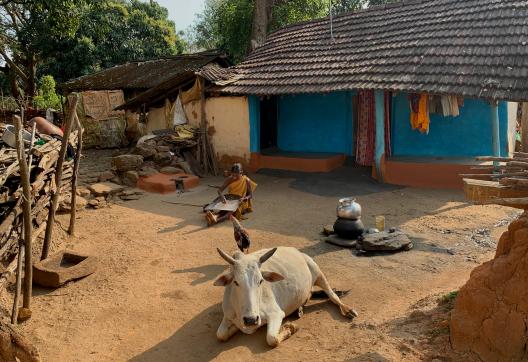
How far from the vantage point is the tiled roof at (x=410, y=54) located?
10422 mm

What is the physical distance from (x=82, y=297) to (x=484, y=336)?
4.94m

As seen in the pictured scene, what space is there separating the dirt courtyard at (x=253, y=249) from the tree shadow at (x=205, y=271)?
0.02 metres

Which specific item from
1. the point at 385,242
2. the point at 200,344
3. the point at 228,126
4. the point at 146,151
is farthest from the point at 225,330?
the point at 228,126

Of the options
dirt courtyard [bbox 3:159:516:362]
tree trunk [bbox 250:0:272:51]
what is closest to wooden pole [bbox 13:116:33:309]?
dirt courtyard [bbox 3:159:516:362]

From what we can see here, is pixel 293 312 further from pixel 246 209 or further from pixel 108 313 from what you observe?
pixel 246 209

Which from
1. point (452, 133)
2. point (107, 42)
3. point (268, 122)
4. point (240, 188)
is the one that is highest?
point (107, 42)

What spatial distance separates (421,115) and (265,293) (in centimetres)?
804

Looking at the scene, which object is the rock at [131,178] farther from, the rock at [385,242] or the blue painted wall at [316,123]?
the rock at [385,242]

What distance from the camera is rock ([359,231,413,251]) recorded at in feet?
24.1

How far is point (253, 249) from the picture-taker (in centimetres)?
786

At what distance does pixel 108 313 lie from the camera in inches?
233

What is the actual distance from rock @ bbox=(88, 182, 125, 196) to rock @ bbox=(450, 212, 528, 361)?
9.10m

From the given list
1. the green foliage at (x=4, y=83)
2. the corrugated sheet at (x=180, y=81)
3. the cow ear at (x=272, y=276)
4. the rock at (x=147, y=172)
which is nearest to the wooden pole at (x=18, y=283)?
the cow ear at (x=272, y=276)

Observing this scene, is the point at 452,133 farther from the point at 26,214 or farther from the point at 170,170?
the point at 26,214
